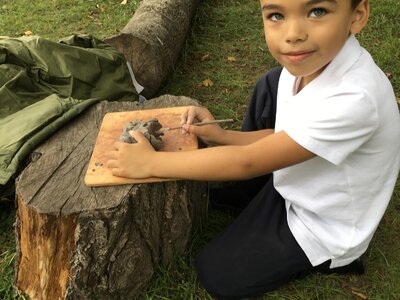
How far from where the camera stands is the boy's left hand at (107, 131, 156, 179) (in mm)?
2031

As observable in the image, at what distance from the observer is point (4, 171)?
2.38 m

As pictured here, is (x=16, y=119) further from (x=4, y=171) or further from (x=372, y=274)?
(x=372, y=274)

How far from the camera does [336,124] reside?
69.7 inches

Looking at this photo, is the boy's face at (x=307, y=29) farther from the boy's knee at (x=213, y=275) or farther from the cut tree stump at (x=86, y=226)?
the boy's knee at (x=213, y=275)

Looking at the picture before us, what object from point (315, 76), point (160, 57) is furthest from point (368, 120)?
point (160, 57)

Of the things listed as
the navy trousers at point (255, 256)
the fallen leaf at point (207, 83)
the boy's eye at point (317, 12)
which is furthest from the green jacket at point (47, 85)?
the boy's eye at point (317, 12)

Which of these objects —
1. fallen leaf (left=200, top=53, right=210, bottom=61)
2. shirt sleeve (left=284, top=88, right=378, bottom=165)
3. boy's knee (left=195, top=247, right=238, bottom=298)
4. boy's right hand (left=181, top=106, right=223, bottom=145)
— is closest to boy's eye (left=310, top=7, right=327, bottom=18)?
shirt sleeve (left=284, top=88, right=378, bottom=165)

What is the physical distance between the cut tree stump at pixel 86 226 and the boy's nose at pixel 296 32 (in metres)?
0.83

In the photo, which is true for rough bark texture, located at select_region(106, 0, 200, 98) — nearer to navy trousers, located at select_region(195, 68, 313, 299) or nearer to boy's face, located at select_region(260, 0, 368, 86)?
navy trousers, located at select_region(195, 68, 313, 299)

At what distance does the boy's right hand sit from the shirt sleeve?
1.79ft

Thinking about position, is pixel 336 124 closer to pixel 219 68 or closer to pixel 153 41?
pixel 153 41

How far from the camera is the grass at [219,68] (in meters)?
2.44

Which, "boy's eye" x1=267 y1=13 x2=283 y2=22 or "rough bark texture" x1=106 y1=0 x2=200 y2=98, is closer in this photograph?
"boy's eye" x1=267 y1=13 x2=283 y2=22

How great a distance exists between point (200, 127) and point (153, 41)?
73.2 inches
